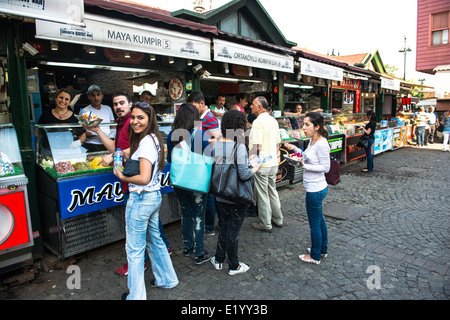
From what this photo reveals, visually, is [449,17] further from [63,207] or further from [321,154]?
[63,207]

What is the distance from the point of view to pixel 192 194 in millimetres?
3543

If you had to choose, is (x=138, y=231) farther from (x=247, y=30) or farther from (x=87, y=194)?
(x=247, y=30)

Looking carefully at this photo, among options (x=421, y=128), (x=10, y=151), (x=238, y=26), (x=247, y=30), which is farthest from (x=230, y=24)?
(x=421, y=128)

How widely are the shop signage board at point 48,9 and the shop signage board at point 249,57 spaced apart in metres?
3.06

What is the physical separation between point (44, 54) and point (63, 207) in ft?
8.05

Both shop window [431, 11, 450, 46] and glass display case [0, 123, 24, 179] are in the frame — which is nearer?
glass display case [0, 123, 24, 179]

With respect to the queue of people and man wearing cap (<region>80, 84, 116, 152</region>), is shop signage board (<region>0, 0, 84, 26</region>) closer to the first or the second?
the queue of people

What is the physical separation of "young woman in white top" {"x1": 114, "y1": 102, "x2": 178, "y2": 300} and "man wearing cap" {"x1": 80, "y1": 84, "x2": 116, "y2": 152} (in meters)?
1.48

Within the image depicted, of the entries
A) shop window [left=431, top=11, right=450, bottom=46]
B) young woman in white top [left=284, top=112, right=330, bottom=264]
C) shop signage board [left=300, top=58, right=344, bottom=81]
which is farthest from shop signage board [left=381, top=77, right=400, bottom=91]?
young woman in white top [left=284, top=112, right=330, bottom=264]

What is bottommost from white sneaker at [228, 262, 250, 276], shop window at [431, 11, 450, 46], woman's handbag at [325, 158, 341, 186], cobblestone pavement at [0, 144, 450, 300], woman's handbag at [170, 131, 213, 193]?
cobblestone pavement at [0, 144, 450, 300]

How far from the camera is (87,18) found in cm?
391

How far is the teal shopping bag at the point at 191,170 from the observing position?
3123 millimetres

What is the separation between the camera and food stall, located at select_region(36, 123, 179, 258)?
351cm

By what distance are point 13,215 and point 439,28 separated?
2214cm
